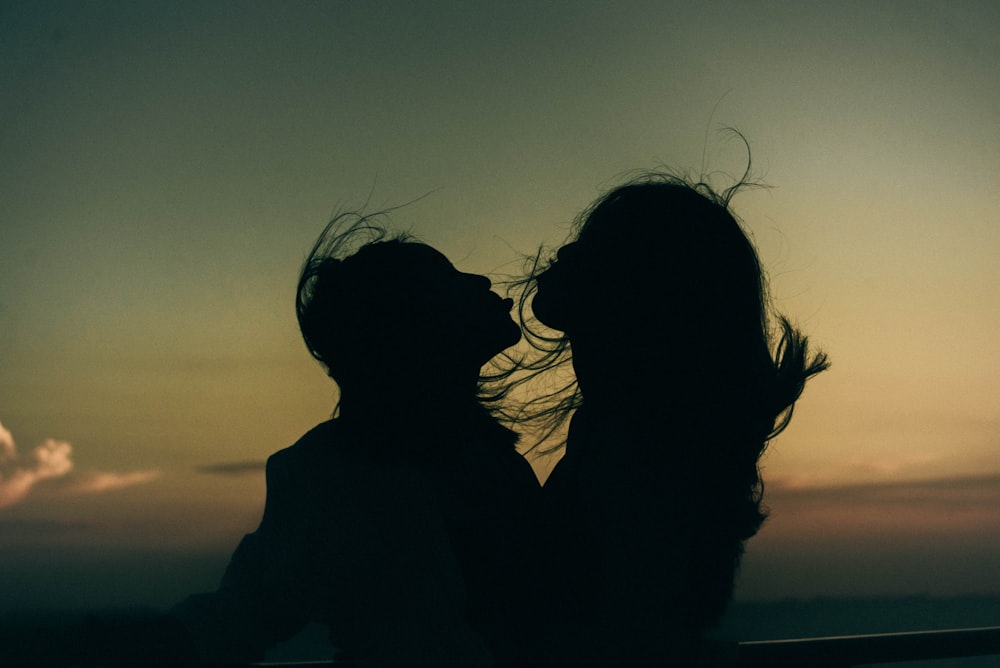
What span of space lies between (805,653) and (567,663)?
1.66ft

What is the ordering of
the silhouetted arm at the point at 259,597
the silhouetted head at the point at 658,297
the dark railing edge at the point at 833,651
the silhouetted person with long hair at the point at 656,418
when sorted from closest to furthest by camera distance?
the silhouetted arm at the point at 259,597
the silhouetted person with long hair at the point at 656,418
the silhouetted head at the point at 658,297
the dark railing edge at the point at 833,651

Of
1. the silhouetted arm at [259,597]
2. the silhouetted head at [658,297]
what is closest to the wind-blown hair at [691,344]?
the silhouetted head at [658,297]

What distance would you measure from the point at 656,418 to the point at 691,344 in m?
0.13

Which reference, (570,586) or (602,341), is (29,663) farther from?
(602,341)

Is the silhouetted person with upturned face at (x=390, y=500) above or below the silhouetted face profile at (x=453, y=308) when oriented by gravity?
below

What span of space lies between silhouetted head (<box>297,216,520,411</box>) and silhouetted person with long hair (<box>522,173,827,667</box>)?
124mm

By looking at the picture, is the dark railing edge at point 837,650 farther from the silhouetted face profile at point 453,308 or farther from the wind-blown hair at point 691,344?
the silhouetted face profile at point 453,308

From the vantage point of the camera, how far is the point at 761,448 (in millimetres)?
1176

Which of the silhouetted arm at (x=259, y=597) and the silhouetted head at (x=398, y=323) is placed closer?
the silhouetted arm at (x=259, y=597)

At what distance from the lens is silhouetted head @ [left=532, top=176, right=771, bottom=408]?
3.56 feet

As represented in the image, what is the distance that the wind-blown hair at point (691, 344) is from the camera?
41.4 inches

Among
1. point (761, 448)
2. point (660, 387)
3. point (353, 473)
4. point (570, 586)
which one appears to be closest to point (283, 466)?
point (353, 473)

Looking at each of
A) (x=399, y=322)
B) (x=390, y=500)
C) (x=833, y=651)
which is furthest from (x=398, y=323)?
(x=833, y=651)

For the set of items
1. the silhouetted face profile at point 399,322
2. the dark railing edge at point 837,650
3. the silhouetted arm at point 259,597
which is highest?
the silhouetted face profile at point 399,322
